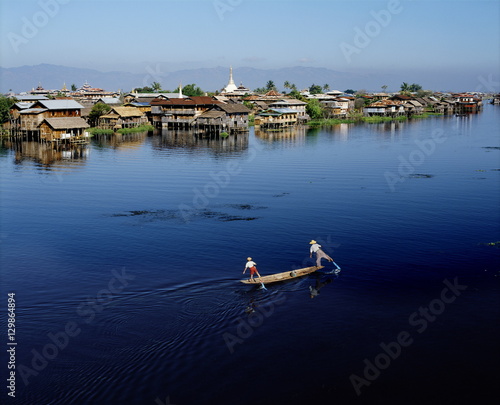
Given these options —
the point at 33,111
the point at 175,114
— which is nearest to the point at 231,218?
the point at 33,111

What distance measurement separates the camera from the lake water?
16891 mm

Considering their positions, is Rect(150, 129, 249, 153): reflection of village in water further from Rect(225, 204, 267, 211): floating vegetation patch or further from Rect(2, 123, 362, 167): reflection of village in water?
Rect(225, 204, 267, 211): floating vegetation patch

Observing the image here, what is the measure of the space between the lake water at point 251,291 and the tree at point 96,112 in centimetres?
6391

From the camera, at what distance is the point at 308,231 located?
33.0 m

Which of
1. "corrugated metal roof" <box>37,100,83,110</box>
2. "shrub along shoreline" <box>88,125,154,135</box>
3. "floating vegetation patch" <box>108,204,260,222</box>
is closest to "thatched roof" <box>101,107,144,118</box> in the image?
"shrub along shoreline" <box>88,125,154,135</box>

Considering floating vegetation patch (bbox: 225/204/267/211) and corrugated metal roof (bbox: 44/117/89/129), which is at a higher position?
corrugated metal roof (bbox: 44/117/89/129)

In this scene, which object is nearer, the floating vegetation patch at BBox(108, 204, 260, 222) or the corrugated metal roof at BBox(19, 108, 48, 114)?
the floating vegetation patch at BBox(108, 204, 260, 222)

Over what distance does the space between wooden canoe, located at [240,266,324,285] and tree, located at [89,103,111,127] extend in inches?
3792

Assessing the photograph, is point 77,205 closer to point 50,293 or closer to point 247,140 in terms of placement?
point 50,293

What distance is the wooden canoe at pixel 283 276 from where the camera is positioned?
2394cm

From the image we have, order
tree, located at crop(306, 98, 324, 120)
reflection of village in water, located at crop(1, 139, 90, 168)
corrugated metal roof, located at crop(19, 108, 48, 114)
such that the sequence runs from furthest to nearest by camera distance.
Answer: tree, located at crop(306, 98, 324, 120), corrugated metal roof, located at crop(19, 108, 48, 114), reflection of village in water, located at crop(1, 139, 90, 168)

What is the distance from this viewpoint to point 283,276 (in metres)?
24.6

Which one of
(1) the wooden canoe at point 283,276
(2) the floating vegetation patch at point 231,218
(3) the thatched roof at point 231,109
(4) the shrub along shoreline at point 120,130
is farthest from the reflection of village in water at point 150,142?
(1) the wooden canoe at point 283,276

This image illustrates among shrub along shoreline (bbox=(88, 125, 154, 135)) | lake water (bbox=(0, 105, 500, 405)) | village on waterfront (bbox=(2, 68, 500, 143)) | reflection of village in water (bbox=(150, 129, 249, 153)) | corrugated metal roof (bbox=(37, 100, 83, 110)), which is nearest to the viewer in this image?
lake water (bbox=(0, 105, 500, 405))
